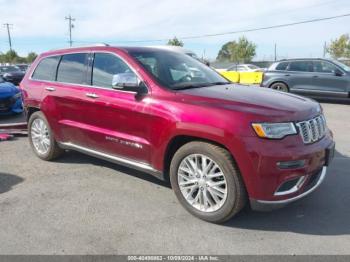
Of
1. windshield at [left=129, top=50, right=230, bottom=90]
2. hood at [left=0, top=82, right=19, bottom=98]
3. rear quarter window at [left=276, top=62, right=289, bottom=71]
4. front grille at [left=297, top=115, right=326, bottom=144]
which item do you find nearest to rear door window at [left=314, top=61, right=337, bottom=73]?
rear quarter window at [left=276, top=62, right=289, bottom=71]

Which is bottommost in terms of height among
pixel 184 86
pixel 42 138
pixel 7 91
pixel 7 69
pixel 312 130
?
pixel 42 138

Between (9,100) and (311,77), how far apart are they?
32.7 feet

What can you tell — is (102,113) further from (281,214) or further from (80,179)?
(281,214)

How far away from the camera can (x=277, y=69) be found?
13938 mm

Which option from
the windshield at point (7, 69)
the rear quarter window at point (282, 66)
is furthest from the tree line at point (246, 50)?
the rear quarter window at point (282, 66)

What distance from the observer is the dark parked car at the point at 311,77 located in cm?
1252

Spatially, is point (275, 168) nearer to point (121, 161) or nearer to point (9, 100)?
point (121, 161)

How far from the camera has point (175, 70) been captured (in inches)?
179

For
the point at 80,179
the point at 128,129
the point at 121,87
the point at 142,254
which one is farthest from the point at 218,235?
the point at 80,179

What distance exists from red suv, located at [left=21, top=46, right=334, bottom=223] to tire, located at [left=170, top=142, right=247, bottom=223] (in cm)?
1

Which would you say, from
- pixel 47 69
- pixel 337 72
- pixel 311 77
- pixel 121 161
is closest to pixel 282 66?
pixel 311 77

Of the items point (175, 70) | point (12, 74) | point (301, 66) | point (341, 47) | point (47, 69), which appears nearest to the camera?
point (175, 70)

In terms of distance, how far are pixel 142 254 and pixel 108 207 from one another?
3.57ft

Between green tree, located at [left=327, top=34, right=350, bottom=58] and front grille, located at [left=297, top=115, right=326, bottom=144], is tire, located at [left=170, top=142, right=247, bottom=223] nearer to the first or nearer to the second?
front grille, located at [left=297, top=115, right=326, bottom=144]
